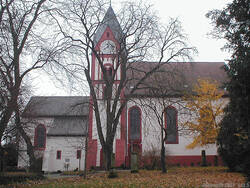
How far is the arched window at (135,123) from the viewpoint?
29.4 m

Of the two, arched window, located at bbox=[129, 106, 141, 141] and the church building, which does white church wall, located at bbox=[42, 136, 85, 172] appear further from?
arched window, located at bbox=[129, 106, 141, 141]

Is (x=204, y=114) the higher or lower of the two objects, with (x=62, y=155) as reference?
higher

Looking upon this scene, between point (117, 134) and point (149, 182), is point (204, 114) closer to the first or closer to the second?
point (117, 134)

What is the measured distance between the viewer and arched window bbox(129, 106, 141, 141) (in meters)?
29.4

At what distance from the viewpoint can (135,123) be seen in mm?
29812

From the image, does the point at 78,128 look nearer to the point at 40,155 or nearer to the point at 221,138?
the point at 40,155

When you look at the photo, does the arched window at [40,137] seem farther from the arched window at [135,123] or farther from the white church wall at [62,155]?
the arched window at [135,123]

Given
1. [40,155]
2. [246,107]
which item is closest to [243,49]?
[246,107]

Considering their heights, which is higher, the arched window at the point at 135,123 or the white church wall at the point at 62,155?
the arched window at the point at 135,123

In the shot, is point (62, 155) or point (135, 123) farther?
point (62, 155)

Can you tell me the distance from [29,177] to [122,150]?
1316 cm

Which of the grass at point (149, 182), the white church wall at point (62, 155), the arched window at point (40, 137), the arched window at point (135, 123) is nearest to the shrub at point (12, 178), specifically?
the grass at point (149, 182)

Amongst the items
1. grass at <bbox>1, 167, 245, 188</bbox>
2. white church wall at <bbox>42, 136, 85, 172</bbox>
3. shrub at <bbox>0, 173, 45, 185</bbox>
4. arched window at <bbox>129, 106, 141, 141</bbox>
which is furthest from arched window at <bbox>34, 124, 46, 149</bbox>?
grass at <bbox>1, 167, 245, 188</bbox>

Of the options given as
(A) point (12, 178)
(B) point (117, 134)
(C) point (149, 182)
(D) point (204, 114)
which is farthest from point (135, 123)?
(C) point (149, 182)
